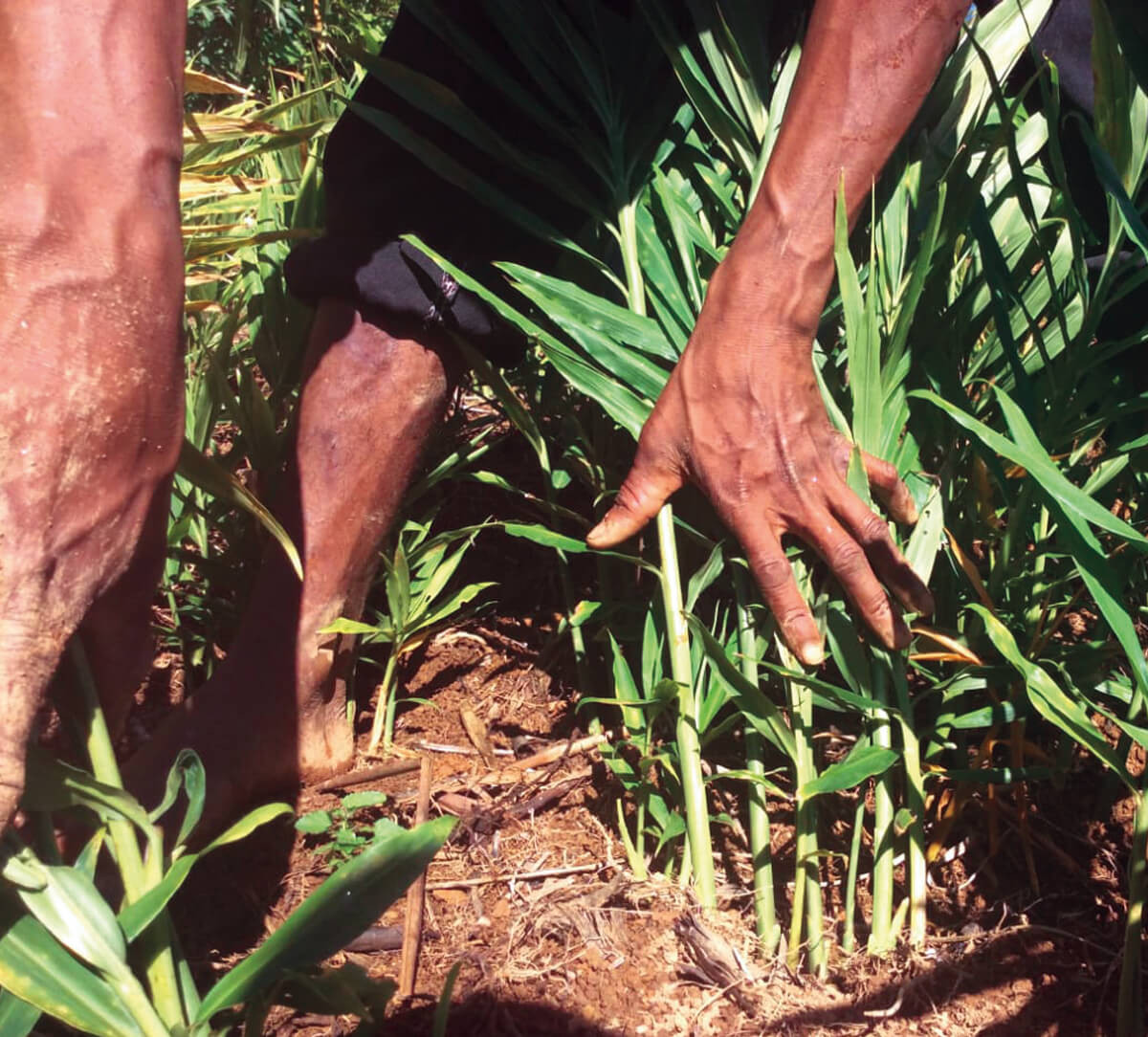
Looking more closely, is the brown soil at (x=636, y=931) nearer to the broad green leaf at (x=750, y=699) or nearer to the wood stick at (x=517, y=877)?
the wood stick at (x=517, y=877)

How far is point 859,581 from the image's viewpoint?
41.3 inches

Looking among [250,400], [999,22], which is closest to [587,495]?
[250,400]

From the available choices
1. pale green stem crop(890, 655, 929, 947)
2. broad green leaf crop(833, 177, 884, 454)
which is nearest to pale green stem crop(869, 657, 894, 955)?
pale green stem crop(890, 655, 929, 947)

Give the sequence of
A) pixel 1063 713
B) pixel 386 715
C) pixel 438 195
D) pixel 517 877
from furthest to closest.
Answer: pixel 386 715, pixel 438 195, pixel 517 877, pixel 1063 713

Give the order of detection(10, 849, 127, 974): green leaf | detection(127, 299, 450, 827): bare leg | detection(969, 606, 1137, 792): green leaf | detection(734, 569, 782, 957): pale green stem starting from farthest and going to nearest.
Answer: detection(127, 299, 450, 827): bare leg → detection(734, 569, 782, 957): pale green stem → detection(969, 606, 1137, 792): green leaf → detection(10, 849, 127, 974): green leaf

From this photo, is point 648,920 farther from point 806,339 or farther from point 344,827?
point 806,339

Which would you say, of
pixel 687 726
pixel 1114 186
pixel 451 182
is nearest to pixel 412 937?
pixel 687 726

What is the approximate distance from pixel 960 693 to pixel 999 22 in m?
0.71

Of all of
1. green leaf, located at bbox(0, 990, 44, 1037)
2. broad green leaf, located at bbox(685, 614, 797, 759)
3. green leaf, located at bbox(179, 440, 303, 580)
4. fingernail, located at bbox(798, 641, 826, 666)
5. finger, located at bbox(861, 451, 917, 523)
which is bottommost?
green leaf, located at bbox(0, 990, 44, 1037)

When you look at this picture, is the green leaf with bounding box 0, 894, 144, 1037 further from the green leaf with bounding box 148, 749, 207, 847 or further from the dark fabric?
the dark fabric

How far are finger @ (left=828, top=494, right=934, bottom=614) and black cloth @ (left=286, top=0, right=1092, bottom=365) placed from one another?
A: 0.54 metres

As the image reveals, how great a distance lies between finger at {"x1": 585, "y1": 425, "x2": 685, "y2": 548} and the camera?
1155 millimetres

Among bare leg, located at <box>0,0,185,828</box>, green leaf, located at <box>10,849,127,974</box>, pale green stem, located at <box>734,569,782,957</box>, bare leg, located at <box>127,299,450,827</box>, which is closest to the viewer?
bare leg, located at <box>0,0,185,828</box>

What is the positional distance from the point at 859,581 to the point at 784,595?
0.24 feet
